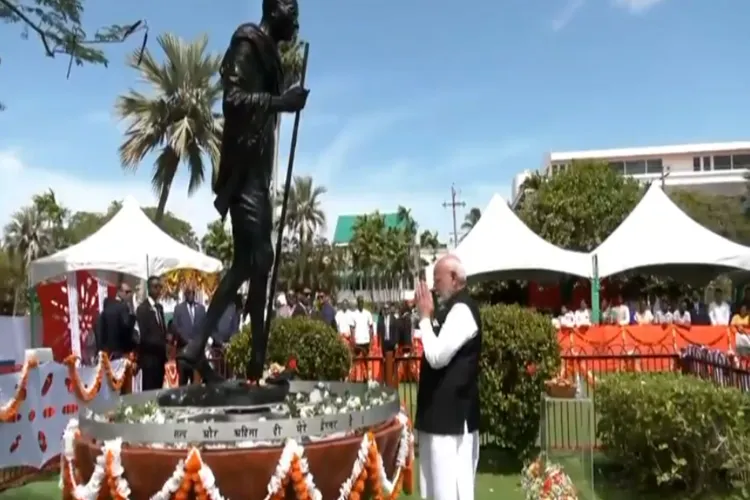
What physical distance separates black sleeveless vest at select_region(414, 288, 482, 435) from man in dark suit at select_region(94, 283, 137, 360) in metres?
7.13

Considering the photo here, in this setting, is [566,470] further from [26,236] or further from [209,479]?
[26,236]

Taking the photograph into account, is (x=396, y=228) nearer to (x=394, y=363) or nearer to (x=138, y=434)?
(x=394, y=363)

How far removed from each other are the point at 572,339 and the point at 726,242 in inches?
263

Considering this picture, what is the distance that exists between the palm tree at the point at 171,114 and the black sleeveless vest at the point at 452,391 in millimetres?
18848

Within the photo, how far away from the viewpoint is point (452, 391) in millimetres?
5012

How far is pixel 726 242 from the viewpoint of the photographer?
67.4 feet

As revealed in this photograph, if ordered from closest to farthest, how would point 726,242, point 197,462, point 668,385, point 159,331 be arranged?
point 197,462, point 668,385, point 159,331, point 726,242

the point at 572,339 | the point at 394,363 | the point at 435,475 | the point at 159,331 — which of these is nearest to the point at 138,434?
the point at 435,475

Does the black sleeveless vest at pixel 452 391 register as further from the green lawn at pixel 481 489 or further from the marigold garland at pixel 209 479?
the green lawn at pixel 481 489

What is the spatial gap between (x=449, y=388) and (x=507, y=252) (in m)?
17.1

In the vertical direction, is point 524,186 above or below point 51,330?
above

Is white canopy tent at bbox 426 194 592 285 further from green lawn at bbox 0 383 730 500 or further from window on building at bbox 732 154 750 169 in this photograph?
window on building at bbox 732 154 750 169

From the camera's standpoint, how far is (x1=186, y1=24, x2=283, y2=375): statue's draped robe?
211 inches

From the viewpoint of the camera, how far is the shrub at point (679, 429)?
23.7 feet
